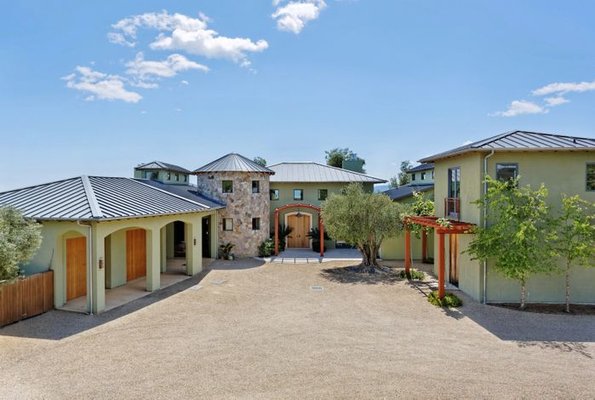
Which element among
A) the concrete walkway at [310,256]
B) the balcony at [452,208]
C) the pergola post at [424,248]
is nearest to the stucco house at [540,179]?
the balcony at [452,208]

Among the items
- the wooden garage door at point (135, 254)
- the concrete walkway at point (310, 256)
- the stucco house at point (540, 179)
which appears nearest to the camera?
the stucco house at point (540, 179)

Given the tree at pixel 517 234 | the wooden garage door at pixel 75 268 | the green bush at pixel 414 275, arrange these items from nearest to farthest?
the tree at pixel 517 234, the wooden garage door at pixel 75 268, the green bush at pixel 414 275

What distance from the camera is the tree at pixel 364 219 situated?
18.2 metres

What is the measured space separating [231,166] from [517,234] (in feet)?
54.7

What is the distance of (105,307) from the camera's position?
1220 centimetres

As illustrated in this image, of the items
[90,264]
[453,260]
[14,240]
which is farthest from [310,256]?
[14,240]

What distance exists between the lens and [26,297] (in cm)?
1090

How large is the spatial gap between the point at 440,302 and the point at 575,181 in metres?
6.71

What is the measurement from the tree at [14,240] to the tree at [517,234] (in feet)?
46.7

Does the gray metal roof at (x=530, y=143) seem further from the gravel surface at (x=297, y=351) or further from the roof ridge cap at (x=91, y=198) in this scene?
the roof ridge cap at (x=91, y=198)

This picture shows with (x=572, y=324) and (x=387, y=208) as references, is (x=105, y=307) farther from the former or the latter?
(x=572, y=324)

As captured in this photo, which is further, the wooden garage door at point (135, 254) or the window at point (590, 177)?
the wooden garage door at point (135, 254)

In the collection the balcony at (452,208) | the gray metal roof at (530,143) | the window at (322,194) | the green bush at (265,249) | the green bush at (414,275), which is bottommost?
the green bush at (414,275)

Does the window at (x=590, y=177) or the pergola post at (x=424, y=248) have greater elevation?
the window at (x=590, y=177)
